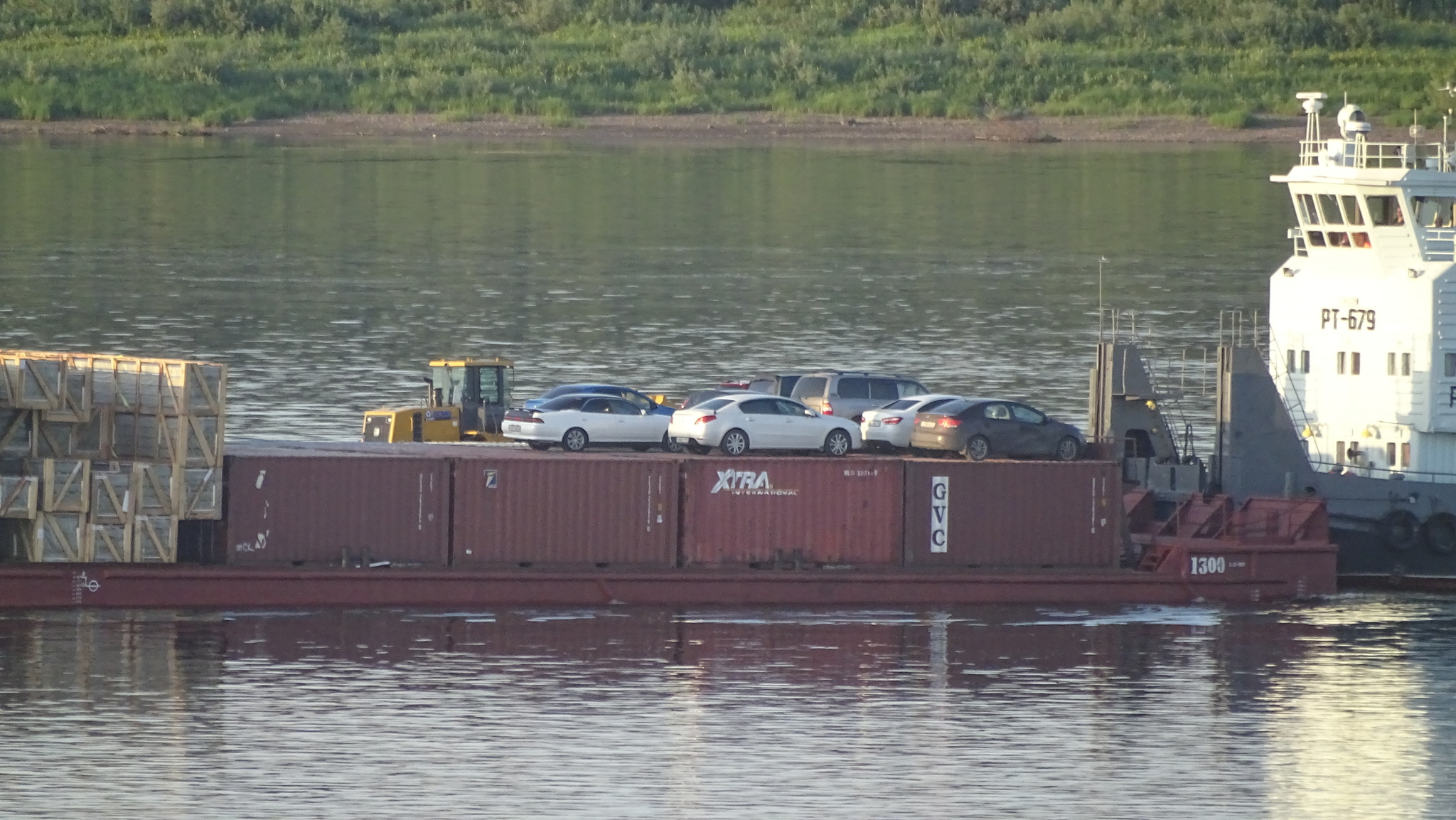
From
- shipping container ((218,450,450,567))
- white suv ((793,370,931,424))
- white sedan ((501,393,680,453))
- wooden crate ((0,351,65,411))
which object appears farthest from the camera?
white suv ((793,370,931,424))

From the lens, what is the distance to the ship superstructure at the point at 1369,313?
5209 centimetres

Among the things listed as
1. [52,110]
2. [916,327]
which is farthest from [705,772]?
[52,110]

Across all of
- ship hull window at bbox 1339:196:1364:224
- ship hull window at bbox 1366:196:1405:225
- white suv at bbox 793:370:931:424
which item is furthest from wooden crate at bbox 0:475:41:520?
ship hull window at bbox 1366:196:1405:225

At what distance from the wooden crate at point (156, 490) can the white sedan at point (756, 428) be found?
31.7 ft

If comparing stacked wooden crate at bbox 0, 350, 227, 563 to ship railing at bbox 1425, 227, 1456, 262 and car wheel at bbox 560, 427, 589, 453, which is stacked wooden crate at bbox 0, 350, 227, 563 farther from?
ship railing at bbox 1425, 227, 1456, 262

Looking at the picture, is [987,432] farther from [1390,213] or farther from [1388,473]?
A: [1390,213]

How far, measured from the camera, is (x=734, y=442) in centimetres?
4997

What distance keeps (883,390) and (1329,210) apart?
965 cm

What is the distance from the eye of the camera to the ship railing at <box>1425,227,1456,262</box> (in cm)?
5225

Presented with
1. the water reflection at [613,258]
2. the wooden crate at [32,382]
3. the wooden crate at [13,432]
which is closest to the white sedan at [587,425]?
the wooden crate at [32,382]

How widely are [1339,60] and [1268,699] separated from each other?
372ft

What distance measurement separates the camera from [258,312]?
89562mm

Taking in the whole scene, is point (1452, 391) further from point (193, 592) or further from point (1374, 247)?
point (193, 592)

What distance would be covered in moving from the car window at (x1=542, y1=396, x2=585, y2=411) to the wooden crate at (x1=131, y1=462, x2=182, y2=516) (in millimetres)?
7927
